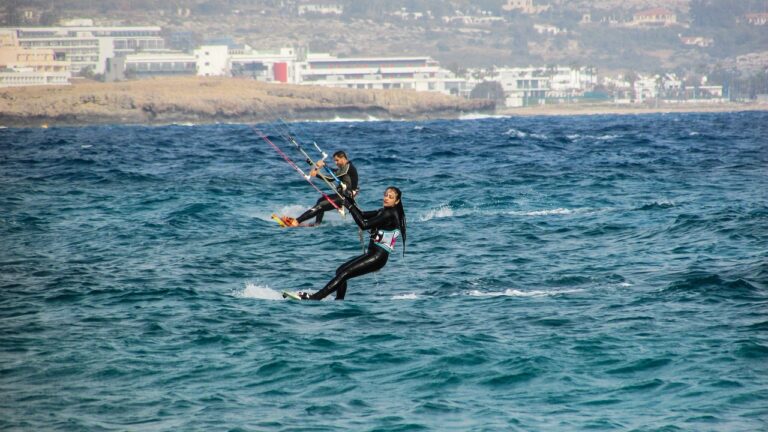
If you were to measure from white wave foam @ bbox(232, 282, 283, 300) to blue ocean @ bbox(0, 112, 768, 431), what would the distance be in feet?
0.29

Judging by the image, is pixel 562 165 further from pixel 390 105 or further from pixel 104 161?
pixel 390 105

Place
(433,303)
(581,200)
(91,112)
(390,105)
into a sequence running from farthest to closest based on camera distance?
1. (390,105)
2. (91,112)
3. (581,200)
4. (433,303)

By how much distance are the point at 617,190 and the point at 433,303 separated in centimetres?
2005

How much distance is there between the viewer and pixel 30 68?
600 feet

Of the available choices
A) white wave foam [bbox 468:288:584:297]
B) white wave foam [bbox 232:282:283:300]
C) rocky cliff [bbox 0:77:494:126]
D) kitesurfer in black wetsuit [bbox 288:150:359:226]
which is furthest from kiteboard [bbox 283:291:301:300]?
rocky cliff [bbox 0:77:494:126]

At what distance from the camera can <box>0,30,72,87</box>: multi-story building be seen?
173 metres

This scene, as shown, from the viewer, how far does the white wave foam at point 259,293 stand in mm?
16438

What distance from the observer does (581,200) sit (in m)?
31.3

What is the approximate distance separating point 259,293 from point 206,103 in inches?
5195

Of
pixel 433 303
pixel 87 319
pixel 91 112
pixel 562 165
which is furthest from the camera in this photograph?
pixel 91 112

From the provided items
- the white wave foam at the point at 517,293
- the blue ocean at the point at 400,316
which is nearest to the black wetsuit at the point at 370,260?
the blue ocean at the point at 400,316

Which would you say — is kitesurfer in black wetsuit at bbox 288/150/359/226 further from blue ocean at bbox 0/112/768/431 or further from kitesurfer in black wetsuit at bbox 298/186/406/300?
kitesurfer in black wetsuit at bbox 298/186/406/300

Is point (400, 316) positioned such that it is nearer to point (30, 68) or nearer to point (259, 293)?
point (259, 293)

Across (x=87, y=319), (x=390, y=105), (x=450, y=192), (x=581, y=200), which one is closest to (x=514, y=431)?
(x=87, y=319)
